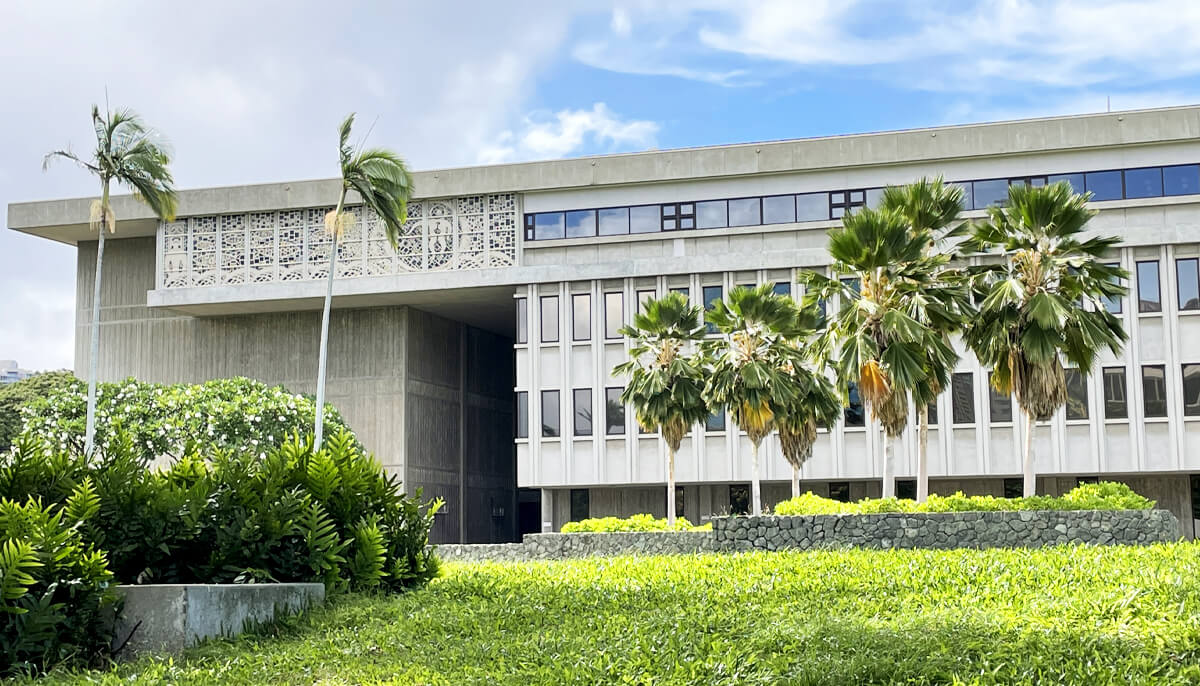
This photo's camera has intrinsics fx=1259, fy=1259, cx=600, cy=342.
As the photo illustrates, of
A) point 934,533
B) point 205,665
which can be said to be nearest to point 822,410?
point 934,533

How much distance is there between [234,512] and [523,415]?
1367 inches

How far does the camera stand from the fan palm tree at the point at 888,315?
24.0 metres

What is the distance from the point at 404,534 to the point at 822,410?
22.0m

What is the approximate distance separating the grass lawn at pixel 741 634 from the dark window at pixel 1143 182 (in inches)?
1256

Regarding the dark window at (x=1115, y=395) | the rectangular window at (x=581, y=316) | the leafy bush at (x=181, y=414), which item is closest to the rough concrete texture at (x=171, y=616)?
the leafy bush at (x=181, y=414)

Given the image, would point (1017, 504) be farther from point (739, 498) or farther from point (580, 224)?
point (580, 224)

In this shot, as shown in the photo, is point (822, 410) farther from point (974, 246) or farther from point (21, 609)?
point (21, 609)

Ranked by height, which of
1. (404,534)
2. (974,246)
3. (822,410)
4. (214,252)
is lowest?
(404,534)

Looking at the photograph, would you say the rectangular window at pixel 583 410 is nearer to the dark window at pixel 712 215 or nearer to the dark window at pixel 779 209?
the dark window at pixel 712 215

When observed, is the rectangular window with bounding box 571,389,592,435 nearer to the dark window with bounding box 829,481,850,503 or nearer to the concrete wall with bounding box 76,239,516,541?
the concrete wall with bounding box 76,239,516,541

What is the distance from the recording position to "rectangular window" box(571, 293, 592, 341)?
44219mm

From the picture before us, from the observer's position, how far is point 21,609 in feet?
25.3

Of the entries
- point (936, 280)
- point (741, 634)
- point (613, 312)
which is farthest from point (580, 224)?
point (741, 634)

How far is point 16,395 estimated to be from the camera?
68125 mm
